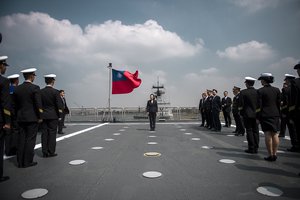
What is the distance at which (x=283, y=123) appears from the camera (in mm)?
7578

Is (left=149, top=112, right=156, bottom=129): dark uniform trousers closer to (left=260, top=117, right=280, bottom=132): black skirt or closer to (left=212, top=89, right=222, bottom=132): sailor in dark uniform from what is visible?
(left=212, top=89, right=222, bottom=132): sailor in dark uniform

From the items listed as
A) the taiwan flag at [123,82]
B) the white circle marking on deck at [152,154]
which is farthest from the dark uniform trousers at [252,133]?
the taiwan flag at [123,82]

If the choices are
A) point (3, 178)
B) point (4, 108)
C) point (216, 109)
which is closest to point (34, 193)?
point (3, 178)

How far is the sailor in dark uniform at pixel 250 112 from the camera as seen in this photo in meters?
5.12

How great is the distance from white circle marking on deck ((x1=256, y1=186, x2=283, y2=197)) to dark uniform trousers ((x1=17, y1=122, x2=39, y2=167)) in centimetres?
406

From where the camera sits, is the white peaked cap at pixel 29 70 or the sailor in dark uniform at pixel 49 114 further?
the sailor in dark uniform at pixel 49 114

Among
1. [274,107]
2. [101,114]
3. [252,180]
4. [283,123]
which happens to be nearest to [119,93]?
[101,114]

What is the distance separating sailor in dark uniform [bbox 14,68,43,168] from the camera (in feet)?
13.4

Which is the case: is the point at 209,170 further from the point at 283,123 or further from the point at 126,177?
the point at 283,123

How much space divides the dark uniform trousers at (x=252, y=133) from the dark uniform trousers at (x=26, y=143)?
492 cm

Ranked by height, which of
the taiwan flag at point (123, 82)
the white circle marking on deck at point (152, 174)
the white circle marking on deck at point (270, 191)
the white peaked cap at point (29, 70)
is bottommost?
the white circle marking on deck at point (152, 174)

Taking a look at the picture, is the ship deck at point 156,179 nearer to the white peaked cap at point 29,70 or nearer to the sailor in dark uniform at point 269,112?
the sailor in dark uniform at point 269,112

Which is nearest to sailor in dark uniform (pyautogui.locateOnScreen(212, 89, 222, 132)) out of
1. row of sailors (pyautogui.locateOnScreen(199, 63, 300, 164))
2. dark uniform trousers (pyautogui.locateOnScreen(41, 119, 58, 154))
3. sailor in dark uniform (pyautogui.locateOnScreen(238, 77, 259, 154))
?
row of sailors (pyautogui.locateOnScreen(199, 63, 300, 164))

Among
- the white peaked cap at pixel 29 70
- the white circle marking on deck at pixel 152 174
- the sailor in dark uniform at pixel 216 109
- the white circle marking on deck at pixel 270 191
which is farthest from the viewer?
the sailor in dark uniform at pixel 216 109
